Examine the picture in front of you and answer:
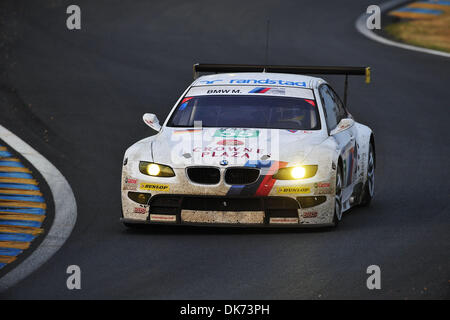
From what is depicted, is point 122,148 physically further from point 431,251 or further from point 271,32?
point 271,32

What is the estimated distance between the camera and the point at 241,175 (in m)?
9.72

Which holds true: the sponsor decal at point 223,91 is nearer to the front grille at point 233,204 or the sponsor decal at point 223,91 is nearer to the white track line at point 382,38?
the front grille at point 233,204

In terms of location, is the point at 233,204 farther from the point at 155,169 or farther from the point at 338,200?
the point at 338,200

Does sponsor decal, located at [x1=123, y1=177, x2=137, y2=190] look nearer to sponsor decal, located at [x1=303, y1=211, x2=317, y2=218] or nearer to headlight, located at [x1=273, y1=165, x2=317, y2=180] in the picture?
headlight, located at [x1=273, y1=165, x2=317, y2=180]

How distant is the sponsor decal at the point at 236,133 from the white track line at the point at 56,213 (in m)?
1.63

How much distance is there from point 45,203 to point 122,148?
383 centimetres

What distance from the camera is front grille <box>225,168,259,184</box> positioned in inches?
382

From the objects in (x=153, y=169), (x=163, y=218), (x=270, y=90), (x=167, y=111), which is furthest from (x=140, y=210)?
(x=167, y=111)

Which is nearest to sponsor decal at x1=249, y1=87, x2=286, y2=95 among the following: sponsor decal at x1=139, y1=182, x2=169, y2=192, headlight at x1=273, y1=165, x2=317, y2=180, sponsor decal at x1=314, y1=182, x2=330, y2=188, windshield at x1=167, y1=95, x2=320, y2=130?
windshield at x1=167, y1=95, x2=320, y2=130

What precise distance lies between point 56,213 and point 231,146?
195 cm

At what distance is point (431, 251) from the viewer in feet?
29.1

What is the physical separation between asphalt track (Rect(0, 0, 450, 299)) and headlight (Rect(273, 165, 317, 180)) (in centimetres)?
53
